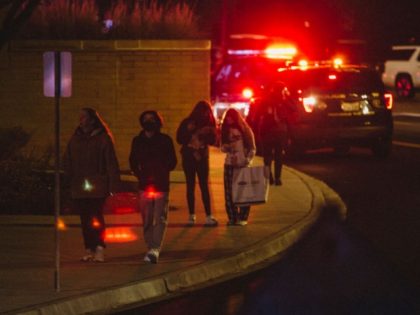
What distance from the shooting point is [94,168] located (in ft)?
34.3

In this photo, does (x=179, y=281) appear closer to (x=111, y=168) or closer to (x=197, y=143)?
(x=111, y=168)

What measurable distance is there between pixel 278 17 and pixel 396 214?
55.5 metres

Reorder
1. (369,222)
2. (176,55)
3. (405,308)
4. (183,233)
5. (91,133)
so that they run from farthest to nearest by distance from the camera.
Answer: (176,55) → (369,222) → (183,233) → (91,133) → (405,308)

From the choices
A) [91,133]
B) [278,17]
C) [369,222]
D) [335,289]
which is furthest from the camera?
[278,17]

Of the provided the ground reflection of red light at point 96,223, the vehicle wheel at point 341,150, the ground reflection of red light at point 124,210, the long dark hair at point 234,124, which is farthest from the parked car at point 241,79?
the ground reflection of red light at point 96,223

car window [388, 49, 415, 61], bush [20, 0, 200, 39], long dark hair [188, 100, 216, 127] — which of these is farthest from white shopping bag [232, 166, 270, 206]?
car window [388, 49, 415, 61]

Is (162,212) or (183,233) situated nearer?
(162,212)

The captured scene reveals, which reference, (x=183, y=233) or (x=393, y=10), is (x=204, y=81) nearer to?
(x=183, y=233)

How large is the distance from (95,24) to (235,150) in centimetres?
633

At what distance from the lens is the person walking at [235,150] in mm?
12984

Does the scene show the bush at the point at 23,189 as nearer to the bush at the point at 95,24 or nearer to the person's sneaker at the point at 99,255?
the person's sneaker at the point at 99,255

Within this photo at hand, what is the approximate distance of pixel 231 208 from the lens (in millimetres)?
12969

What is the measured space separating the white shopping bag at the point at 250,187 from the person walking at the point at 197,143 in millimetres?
391

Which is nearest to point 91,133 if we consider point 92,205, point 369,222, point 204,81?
point 92,205
